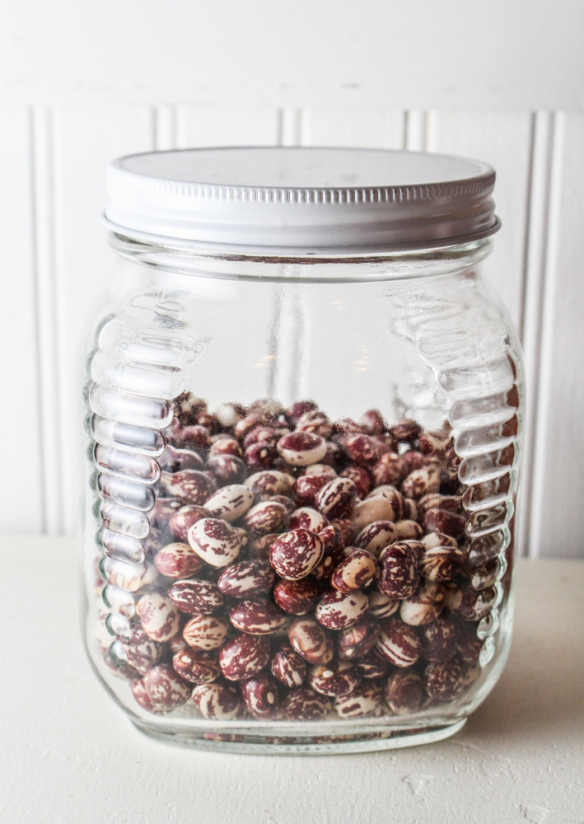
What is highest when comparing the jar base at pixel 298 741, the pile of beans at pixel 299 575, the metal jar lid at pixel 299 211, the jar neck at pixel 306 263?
the metal jar lid at pixel 299 211

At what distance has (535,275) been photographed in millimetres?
836

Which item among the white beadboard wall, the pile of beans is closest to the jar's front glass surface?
the pile of beans

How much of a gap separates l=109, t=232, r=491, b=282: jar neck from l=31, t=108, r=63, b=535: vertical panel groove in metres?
0.34

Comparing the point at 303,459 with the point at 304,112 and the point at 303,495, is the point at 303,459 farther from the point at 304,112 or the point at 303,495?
the point at 304,112

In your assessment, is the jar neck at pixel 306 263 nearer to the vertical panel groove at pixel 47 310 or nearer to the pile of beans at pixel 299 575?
the pile of beans at pixel 299 575

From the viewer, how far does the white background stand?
0.77 m

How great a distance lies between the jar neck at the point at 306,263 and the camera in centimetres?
50

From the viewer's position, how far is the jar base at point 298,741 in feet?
1.85

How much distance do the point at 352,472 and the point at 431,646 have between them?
11cm

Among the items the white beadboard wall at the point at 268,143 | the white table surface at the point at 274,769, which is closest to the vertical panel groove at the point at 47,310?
the white beadboard wall at the point at 268,143

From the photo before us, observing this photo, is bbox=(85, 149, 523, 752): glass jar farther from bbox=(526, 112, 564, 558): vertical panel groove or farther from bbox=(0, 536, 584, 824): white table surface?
bbox=(526, 112, 564, 558): vertical panel groove

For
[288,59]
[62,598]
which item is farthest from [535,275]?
[62,598]

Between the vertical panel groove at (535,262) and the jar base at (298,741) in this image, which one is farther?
the vertical panel groove at (535,262)

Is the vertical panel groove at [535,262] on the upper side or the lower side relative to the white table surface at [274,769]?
upper
